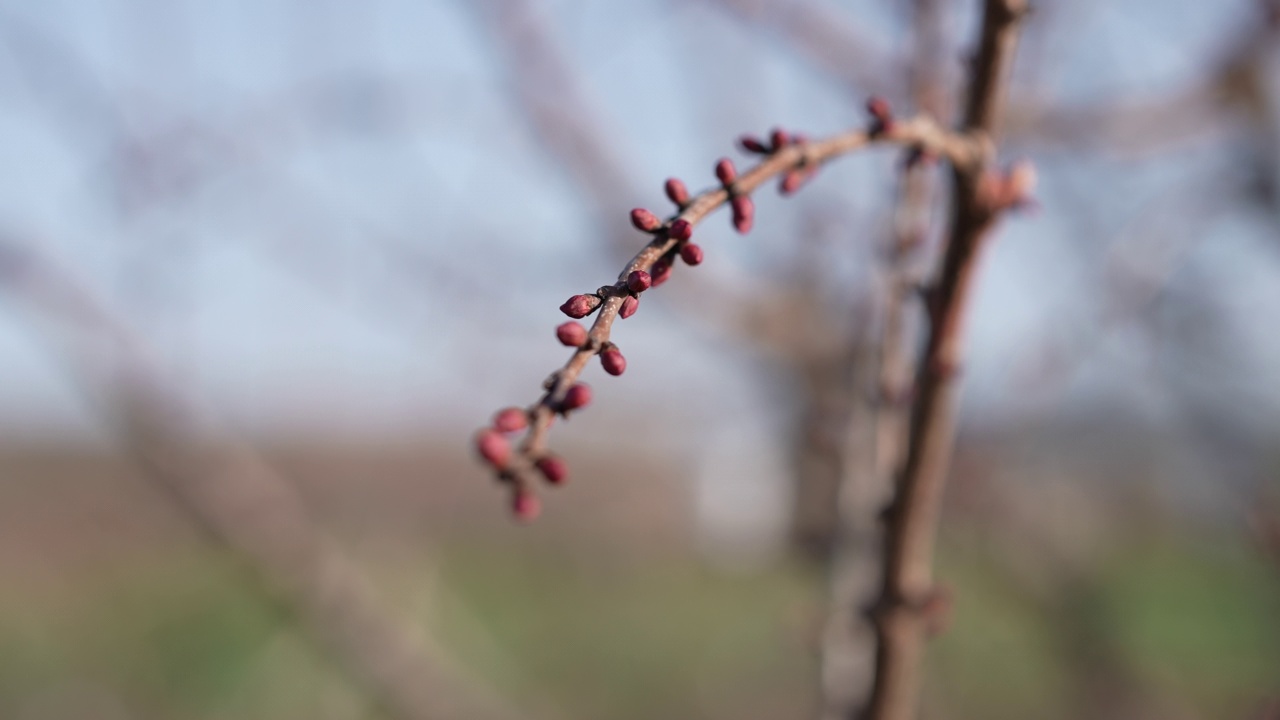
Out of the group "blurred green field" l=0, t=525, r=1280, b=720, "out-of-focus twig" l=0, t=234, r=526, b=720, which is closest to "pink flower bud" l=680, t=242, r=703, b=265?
"out-of-focus twig" l=0, t=234, r=526, b=720

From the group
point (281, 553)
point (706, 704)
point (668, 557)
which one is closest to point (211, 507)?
point (281, 553)

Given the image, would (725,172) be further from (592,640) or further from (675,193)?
(592,640)

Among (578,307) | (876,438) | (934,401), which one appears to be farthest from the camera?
(876,438)

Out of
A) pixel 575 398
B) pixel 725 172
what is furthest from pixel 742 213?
pixel 575 398

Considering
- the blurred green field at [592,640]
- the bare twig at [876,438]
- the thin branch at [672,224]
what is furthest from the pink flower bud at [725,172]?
the blurred green field at [592,640]

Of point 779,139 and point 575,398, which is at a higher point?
point 779,139
